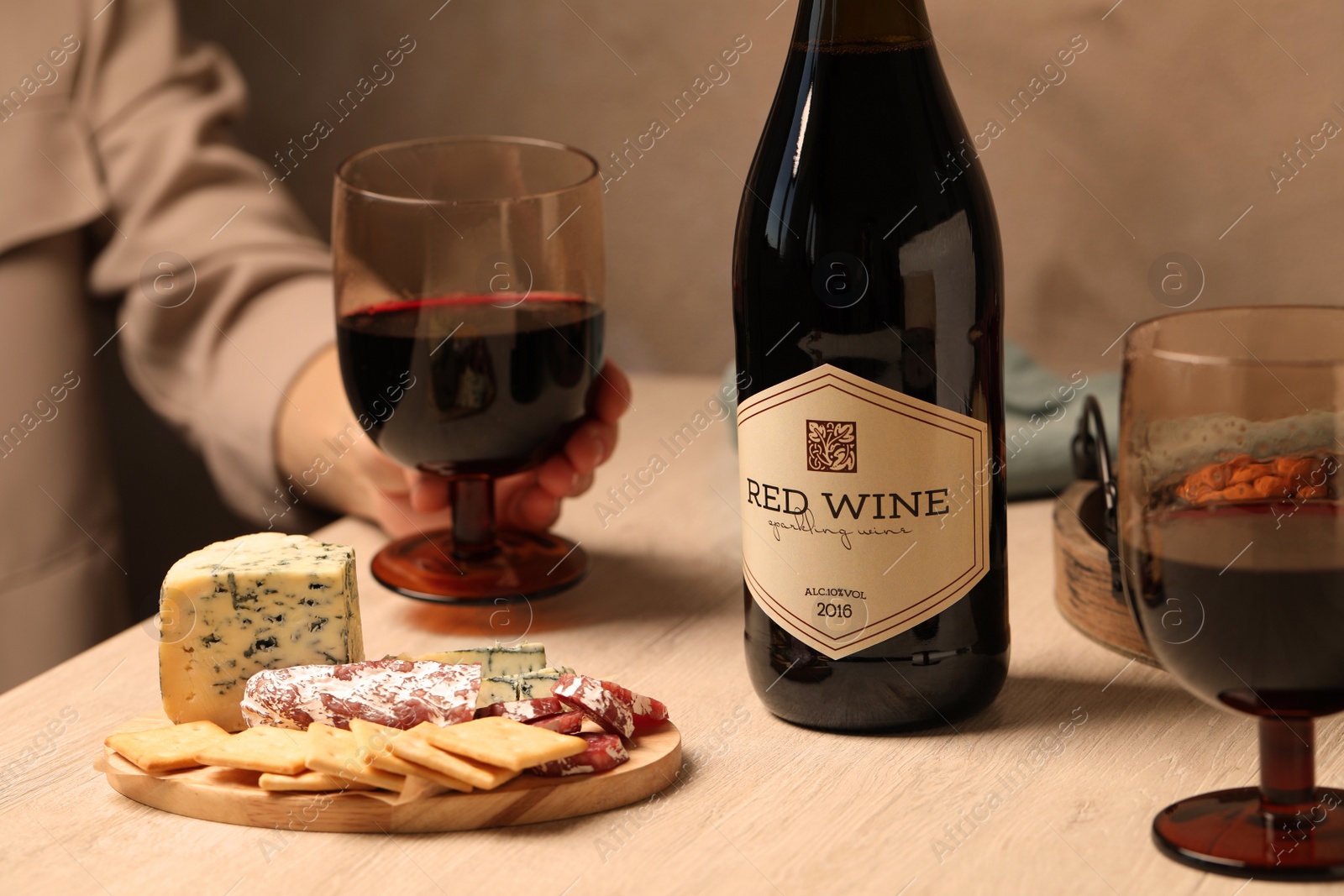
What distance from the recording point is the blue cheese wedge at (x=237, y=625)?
0.68 metres

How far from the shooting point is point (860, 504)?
24.9 inches

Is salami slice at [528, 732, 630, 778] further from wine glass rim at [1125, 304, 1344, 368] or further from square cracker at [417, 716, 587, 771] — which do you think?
wine glass rim at [1125, 304, 1344, 368]

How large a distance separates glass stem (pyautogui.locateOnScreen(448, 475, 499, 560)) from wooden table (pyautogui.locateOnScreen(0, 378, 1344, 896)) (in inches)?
4.1

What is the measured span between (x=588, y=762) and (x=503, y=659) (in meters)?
0.11

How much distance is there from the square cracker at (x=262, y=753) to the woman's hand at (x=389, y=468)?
345mm

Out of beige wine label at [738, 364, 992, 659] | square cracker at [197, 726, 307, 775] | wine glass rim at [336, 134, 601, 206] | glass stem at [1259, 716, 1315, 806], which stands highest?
wine glass rim at [336, 134, 601, 206]

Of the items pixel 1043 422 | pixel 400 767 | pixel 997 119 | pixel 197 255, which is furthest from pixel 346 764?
pixel 997 119

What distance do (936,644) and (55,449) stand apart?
1.11 m

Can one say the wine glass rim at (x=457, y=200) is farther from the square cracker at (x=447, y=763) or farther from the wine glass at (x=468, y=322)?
the square cracker at (x=447, y=763)

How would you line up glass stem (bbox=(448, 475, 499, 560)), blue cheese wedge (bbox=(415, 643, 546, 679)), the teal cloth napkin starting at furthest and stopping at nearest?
the teal cloth napkin
glass stem (bbox=(448, 475, 499, 560))
blue cheese wedge (bbox=(415, 643, 546, 679))

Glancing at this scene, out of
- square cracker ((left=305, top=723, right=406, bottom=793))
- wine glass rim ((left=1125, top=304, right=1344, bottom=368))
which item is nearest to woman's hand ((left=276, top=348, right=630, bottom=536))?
square cracker ((left=305, top=723, right=406, bottom=793))

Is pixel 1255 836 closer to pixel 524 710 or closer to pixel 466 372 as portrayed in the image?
pixel 524 710

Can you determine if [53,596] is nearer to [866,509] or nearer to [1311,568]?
[866,509]

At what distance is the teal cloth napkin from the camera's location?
1076 mm
